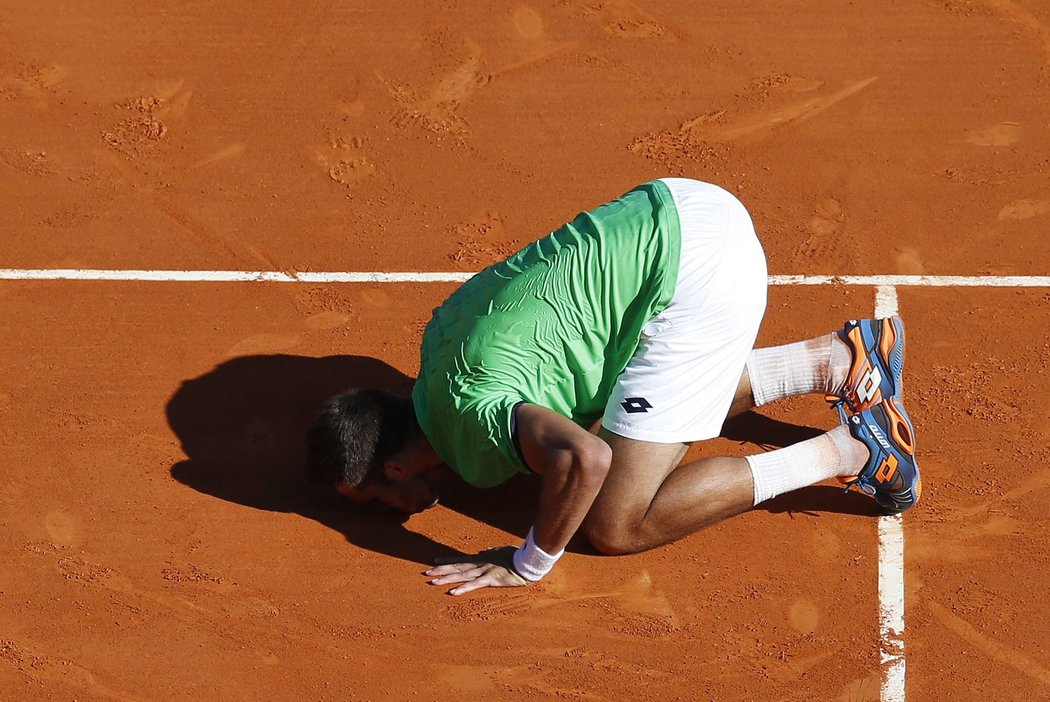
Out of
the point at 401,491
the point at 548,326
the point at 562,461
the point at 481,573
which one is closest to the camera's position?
the point at 562,461

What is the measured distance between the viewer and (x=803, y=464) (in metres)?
5.87


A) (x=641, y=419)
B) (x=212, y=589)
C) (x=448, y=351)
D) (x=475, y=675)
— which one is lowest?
(x=475, y=675)

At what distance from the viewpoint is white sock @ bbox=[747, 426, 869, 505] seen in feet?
19.2

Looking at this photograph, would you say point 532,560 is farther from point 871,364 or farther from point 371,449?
point 871,364

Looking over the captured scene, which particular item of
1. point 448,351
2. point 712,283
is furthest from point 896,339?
point 448,351

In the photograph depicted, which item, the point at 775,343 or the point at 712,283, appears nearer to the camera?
the point at 712,283

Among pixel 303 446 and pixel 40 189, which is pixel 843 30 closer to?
pixel 303 446

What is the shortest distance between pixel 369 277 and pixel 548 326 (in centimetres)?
196

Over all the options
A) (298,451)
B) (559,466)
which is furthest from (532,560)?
(298,451)

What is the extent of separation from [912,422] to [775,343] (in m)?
0.80

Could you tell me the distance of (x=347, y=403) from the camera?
18.8ft

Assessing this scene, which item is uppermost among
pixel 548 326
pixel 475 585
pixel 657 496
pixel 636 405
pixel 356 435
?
pixel 548 326

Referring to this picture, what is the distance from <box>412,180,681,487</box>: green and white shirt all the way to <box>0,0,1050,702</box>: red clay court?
730mm

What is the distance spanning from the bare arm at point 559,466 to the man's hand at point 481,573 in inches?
11.7
